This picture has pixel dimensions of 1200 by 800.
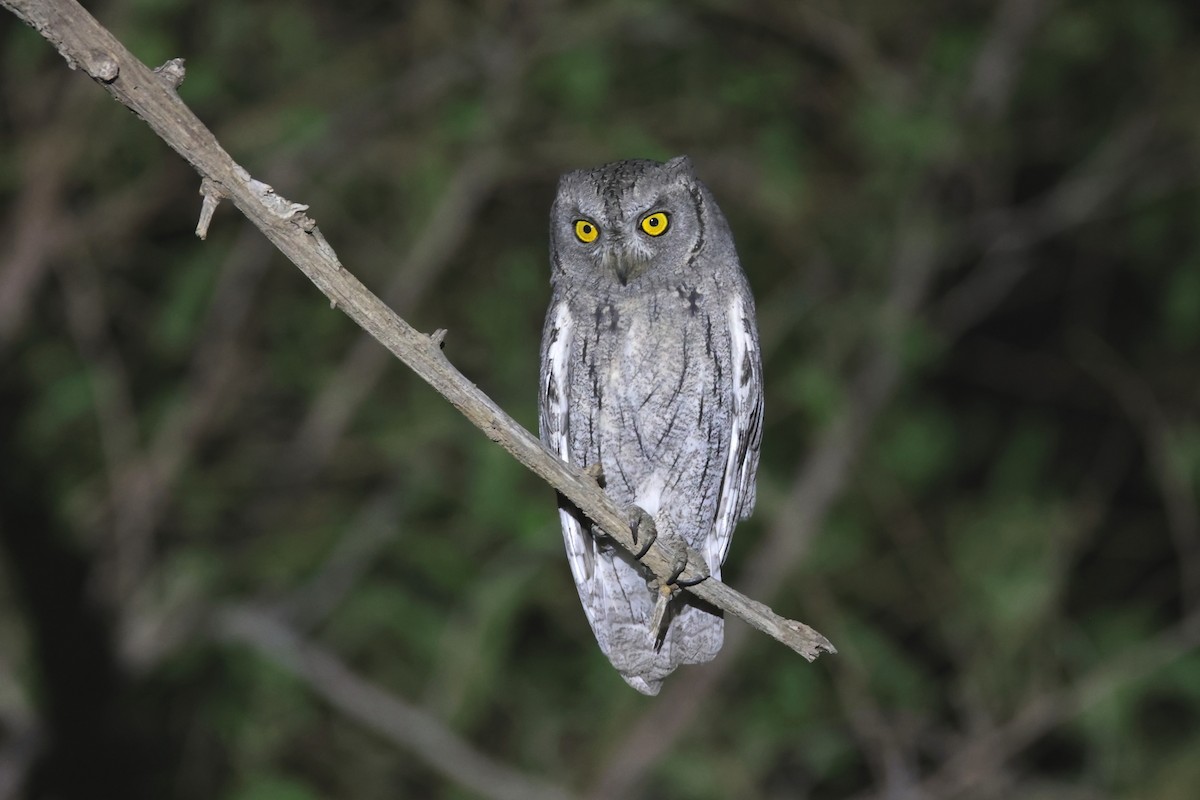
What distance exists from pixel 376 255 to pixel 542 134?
91 centimetres

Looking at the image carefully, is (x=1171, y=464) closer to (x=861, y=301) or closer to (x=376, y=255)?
(x=861, y=301)

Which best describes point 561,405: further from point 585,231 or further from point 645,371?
point 585,231

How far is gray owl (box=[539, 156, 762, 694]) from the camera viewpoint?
237cm

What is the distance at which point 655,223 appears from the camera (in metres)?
2.38

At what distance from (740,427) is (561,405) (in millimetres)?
397

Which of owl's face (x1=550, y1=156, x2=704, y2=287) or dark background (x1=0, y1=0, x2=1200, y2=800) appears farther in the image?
dark background (x1=0, y1=0, x2=1200, y2=800)

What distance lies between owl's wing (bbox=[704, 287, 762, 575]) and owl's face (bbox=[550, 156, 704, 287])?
192 millimetres

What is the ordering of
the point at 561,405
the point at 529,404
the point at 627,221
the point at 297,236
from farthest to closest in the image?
1. the point at 529,404
2. the point at 561,405
3. the point at 627,221
4. the point at 297,236

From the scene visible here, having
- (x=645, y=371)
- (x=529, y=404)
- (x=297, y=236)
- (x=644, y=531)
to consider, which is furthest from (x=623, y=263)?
(x=529, y=404)

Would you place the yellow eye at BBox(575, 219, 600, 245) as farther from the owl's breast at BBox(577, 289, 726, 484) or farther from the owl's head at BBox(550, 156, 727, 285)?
the owl's breast at BBox(577, 289, 726, 484)

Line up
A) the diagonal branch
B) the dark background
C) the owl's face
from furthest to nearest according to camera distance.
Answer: the dark background < the owl's face < the diagonal branch

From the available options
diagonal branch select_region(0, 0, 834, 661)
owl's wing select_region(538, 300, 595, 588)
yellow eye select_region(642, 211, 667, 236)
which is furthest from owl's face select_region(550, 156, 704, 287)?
diagonal branch select_region(0, 0, 834, 661)

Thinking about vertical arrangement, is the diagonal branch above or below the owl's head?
below

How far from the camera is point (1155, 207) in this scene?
568 centimetres
